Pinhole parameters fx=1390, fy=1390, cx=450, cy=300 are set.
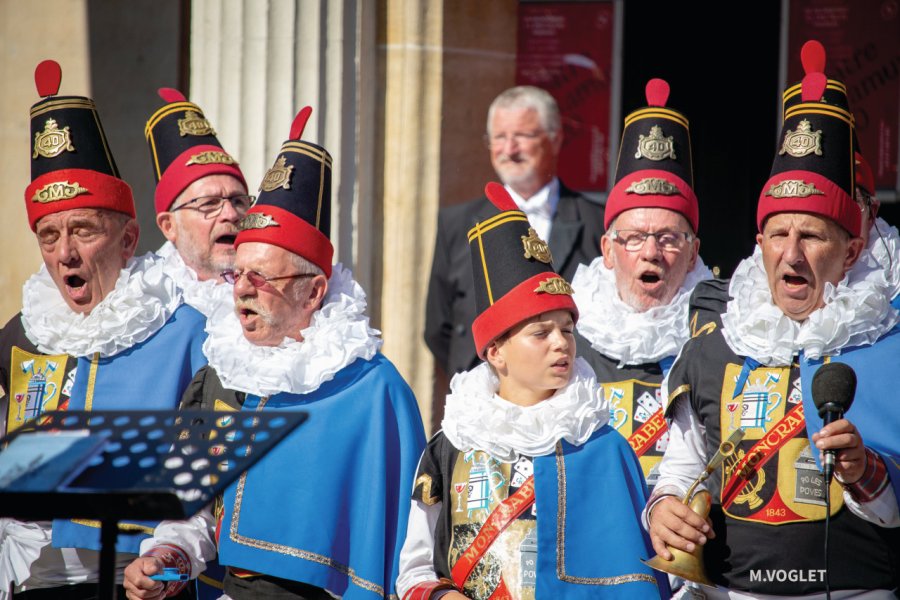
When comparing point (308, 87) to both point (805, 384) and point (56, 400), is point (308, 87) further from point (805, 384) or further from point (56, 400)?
point (805, 384)

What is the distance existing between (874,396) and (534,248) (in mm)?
1127

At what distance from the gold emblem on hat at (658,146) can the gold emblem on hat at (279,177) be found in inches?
58.9

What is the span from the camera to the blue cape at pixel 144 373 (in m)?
5.08

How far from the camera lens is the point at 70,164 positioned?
17.9 feet

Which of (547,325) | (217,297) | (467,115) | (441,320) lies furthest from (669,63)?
(547,325)

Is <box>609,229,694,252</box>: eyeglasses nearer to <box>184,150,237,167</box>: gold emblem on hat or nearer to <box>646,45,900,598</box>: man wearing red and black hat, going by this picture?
<box>646,45,900,598</box>: man wearing red and black hat

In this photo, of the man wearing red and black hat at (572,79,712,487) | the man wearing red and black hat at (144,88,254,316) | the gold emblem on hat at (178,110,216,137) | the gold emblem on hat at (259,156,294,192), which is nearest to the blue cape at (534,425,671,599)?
the man wearing red and black hat at (572,79,712,487)

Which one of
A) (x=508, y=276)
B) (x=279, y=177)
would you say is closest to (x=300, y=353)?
(x=279, y=177)

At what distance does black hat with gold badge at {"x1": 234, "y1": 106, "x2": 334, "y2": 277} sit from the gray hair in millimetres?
2220

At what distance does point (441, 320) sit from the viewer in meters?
7.25

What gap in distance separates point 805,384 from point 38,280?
2.99m

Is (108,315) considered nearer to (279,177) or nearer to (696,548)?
(279,177)

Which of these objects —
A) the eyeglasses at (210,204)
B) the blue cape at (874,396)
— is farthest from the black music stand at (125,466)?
the eyeglasses at (210,204)

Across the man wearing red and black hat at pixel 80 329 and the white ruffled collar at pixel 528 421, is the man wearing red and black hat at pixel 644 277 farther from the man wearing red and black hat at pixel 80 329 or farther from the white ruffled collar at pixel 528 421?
the man wearing red and black hat at pixel 80 329
